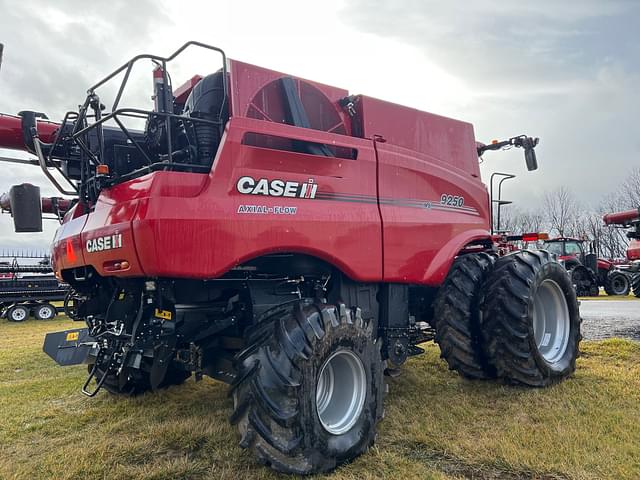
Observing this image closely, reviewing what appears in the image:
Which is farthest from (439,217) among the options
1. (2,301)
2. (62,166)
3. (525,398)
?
(2,301)

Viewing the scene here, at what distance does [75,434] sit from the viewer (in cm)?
412

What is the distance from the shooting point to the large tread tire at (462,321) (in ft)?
15.7

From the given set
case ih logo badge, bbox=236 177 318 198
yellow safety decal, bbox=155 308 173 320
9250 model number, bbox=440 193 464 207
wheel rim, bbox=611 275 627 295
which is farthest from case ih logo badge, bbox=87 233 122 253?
wheel rim, bbox=611 275 627 295

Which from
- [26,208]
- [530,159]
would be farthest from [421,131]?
[26,208]

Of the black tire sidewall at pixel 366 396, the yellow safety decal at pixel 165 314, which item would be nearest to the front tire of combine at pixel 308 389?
the black tire sidewall at pixel 366 396

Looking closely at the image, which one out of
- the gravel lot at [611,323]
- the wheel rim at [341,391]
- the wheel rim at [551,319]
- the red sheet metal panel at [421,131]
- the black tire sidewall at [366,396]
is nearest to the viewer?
the black tire sidewall at [366,396]

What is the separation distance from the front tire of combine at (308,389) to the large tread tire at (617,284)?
20113 millimetres

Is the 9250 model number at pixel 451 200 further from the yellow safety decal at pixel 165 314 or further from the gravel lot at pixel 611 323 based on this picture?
the gravel lot at pixel 611 323

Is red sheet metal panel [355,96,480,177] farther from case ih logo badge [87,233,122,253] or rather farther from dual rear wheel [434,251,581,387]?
case ih logo badge [87,233,122,253]

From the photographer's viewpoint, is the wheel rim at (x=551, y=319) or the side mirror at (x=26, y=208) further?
the wheel rim at (x=551, y=319)

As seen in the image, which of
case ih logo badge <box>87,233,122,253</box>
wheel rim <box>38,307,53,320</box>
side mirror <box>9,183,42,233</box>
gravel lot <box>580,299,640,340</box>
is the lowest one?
wheel rim <box>38,307,53,320</box>

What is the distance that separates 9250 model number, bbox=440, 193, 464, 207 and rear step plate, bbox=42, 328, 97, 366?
11.1ft

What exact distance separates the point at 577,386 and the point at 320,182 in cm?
329

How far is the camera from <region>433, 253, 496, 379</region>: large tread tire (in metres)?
4.80
